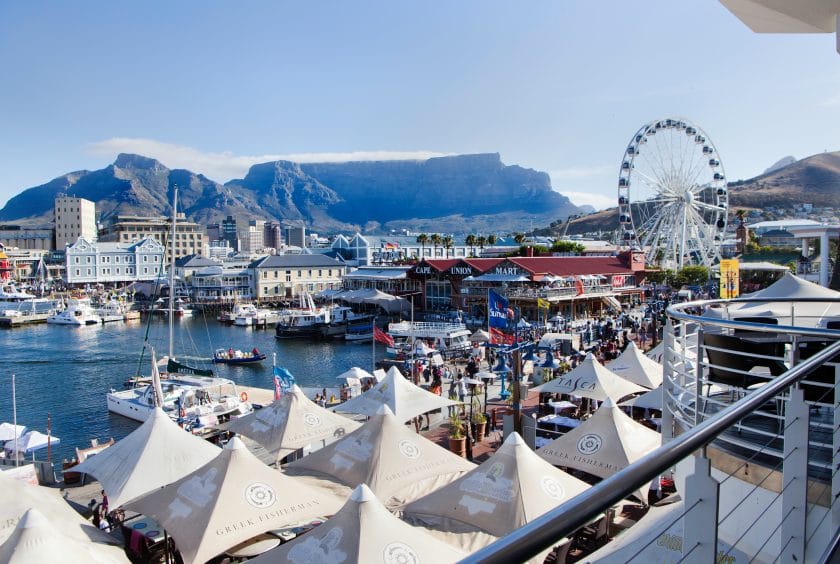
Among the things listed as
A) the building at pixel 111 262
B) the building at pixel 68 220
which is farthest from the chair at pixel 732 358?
the building at pixel 68 220

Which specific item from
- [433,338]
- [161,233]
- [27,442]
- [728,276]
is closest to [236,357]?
[433,338]

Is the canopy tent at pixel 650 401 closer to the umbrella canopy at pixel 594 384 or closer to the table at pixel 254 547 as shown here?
the umbrella canopy at pixel 594 384

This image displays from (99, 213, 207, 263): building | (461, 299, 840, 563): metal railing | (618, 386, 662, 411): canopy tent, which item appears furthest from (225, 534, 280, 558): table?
(99, 213, 207, 263): building

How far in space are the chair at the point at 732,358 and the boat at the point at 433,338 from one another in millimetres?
28808

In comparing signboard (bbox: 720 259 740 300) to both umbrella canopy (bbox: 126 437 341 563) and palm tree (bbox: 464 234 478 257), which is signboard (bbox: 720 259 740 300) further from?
palm tree (bbox: 464 234 478 257)

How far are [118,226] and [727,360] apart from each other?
134 metres

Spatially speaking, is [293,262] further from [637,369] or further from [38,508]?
[38,508]

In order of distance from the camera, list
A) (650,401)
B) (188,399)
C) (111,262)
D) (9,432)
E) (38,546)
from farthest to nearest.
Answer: (111,262) < (188,399) < (9,432) < (650,401) < (38,546)

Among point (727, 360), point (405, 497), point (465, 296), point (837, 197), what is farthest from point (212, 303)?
point (837, 197)

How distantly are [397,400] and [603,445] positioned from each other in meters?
6.29

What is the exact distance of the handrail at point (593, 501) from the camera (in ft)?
3.80

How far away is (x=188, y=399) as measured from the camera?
24609 mm

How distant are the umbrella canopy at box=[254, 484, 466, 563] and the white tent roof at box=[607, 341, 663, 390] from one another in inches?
499

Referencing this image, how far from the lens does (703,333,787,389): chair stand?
5.14m
